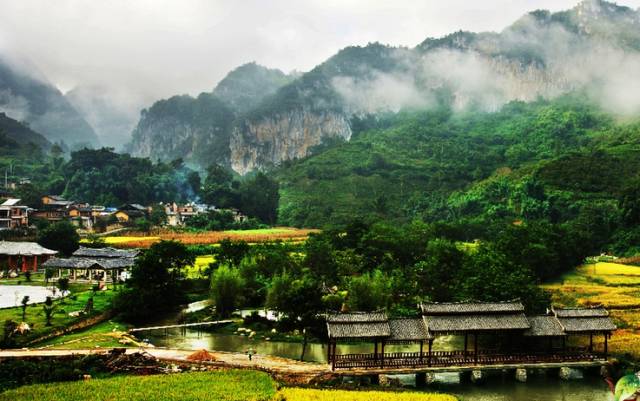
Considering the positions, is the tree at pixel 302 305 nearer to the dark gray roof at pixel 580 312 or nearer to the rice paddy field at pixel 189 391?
the rice paddy field at pixel 189 391

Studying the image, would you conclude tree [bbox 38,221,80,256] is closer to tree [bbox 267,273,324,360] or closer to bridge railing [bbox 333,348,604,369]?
tree [bbox 267,273,324,360]

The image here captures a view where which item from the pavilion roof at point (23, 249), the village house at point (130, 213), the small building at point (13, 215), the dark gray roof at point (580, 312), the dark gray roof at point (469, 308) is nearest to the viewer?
the dark gray roof at point (469, 308)

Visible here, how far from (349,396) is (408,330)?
5324 mm

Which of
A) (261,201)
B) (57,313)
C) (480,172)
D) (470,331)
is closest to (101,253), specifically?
(57,313)

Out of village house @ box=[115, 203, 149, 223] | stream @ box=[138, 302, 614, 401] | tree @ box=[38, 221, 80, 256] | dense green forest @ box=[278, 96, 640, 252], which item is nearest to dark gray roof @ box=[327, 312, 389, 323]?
stream @ box=[138, 302, 614, 401]

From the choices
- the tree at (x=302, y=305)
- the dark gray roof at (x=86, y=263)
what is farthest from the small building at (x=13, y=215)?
the tree at (x=302, y=305)

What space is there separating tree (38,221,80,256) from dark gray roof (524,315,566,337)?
45.4 m

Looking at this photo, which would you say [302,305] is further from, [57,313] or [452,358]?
[57,313]

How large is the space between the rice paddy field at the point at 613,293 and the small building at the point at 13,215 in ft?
202

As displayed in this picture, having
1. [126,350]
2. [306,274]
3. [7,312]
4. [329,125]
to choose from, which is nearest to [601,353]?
[306,274]

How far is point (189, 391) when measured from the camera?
22.0 m

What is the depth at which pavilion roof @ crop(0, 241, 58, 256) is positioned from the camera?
50.8 metres

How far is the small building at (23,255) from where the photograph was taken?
50941 mm

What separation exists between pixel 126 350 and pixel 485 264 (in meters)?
22.9
